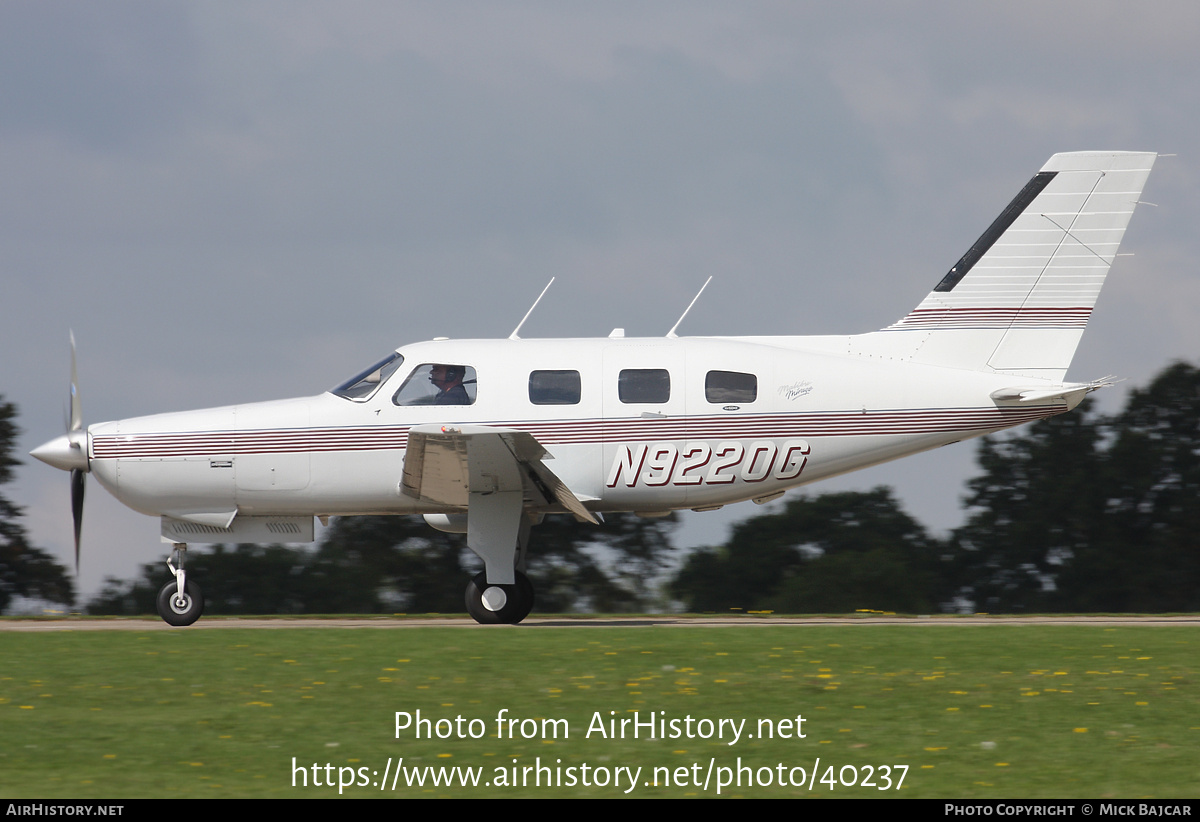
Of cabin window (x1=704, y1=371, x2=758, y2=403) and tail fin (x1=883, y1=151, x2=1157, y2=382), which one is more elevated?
tail fin (x1=883, y1=151, x2=1157, y2=382)

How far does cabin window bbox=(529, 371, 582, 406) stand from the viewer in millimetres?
14328

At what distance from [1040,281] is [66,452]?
1140 centimetres

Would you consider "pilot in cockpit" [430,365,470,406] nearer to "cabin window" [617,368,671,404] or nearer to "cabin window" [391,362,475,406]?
"cabin window" [391,362,475,406]

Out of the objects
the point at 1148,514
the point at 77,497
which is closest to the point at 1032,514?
the point at 1148,514

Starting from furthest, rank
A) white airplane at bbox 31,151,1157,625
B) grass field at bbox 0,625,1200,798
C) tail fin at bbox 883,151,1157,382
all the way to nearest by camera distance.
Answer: tail fin at bbox 883,151,1157,382 < white airplane at bbox 31,151,1157,625 < grass field at bbox 0,625,1200,798

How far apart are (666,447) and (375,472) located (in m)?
3.27

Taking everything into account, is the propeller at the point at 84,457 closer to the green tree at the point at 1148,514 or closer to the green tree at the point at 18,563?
the green tree at the point at 18,563

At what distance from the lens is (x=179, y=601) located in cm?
1436

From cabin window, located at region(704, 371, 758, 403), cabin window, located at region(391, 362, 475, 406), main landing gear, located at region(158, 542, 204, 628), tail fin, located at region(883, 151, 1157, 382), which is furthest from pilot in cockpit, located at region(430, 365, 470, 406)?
tail fin, located at region(883, 151, 1157, 382)

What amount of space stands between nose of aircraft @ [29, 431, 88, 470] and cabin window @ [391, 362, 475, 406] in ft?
11.6

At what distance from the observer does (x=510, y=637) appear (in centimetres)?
1211

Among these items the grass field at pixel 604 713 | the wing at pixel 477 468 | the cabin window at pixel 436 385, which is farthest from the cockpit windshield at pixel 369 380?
the grass field at pixel 604 713

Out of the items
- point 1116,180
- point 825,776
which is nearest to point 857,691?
point 825,776
